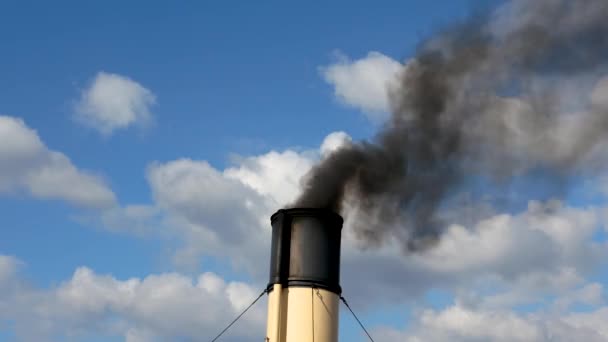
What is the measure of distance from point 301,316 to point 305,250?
3.70 feet

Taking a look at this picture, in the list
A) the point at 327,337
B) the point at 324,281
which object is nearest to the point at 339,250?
the point at 324,281

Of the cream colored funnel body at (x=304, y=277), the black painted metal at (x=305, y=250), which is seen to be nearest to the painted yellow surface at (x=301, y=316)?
the cream colored funnel body at (x=304, y=277)

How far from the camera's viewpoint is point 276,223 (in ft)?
39.0

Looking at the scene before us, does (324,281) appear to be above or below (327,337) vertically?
above

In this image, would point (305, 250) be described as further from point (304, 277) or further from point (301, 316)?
point (301, 316)

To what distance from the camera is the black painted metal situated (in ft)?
37.6

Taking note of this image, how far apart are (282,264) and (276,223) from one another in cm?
78

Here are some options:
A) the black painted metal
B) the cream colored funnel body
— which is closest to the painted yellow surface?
the cream colored funnel body

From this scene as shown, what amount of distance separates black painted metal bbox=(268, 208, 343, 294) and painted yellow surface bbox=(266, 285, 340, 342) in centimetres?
17

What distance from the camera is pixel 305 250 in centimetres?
1152

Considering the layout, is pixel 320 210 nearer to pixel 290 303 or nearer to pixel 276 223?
pixel 276 223

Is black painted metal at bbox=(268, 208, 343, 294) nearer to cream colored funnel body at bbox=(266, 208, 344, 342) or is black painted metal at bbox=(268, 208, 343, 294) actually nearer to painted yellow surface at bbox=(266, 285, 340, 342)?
cream colored funnel body at bbox=(266, 208, 344, 342)

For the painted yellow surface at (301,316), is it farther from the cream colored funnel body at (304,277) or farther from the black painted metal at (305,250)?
the black painted metal at (305,250)

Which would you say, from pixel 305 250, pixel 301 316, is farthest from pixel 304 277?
pixel 301 316
